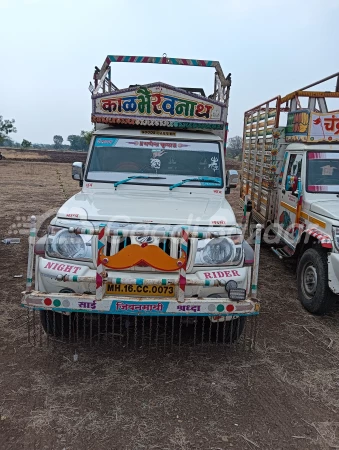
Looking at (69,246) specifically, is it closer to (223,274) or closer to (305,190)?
(223,274)

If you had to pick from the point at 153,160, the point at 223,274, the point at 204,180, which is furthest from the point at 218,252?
Answer: the point at 153,160

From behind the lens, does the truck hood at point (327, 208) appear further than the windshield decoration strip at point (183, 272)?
Yes

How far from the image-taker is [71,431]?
2848mm

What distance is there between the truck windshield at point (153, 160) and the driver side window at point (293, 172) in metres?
1.46

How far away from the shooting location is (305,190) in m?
5.89

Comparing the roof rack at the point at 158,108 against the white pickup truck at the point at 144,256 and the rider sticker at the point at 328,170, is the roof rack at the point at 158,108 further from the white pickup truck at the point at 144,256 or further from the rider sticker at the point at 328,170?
the rider sticker at the point at 328,170

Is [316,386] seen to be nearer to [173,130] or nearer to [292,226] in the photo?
[292,226]

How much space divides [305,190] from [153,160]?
2370 mm

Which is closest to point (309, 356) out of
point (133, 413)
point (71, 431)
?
point (133, 413)

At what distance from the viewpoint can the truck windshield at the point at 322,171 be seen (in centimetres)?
586

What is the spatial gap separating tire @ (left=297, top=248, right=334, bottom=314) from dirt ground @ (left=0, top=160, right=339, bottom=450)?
15.0 inches

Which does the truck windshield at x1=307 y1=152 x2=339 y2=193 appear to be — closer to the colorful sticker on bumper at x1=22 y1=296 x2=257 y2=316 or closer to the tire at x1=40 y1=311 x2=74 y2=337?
the colorful sticker on bumper at x1=22 y1=296 x2=257 y2=316

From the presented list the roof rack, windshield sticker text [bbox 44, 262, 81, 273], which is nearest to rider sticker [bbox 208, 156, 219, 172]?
the roof rack

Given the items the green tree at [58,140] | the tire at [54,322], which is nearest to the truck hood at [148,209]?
the tire at [54,322]
